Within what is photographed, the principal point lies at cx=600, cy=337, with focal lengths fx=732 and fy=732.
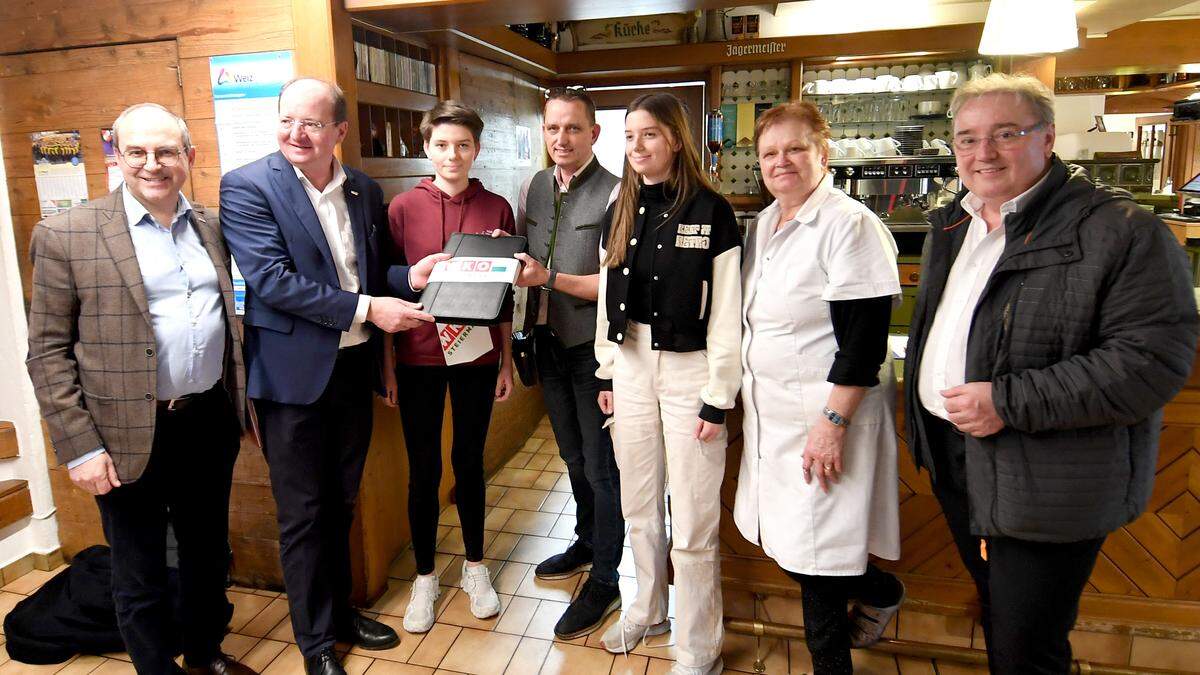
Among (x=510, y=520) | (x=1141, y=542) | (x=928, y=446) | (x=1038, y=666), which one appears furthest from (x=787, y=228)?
(x=510, y=520)

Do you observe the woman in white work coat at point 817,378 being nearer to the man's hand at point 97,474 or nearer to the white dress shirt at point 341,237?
the white dress shirt at point 341,237

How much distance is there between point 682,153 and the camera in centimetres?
203

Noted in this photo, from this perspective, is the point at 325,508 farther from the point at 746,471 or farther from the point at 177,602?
the point at 746,471

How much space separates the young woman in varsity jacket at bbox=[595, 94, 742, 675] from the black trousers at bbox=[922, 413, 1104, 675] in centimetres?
64

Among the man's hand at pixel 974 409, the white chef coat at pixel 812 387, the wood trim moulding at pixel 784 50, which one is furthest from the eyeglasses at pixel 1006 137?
the wood trim moulding at pixel 784 50

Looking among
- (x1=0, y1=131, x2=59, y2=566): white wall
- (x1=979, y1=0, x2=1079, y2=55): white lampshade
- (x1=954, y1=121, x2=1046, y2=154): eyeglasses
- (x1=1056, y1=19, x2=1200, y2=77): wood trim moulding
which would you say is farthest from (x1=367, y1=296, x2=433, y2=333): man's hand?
(x1=1056, y1=19, x2=1200, y2=77): wood trim moulding

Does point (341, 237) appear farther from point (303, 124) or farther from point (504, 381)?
point (504, 381)

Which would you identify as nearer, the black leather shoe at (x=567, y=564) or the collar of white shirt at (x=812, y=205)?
the collar of white shirt at (x=812, y=205)

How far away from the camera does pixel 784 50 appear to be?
16.3 ft

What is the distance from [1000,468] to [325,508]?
1932mm

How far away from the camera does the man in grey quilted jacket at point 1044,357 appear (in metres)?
1.36

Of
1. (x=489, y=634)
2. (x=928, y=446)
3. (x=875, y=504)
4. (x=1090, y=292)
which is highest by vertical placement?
(x=1090, y=292)

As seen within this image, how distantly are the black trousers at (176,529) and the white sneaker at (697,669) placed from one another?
1.45 metres

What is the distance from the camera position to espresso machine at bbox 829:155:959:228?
4930mm
